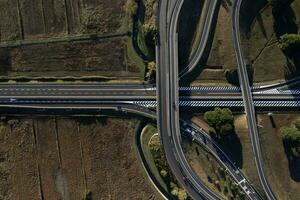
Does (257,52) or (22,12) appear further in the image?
(22,12)

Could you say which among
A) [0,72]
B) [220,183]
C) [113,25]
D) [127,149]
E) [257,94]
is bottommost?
[220,183]

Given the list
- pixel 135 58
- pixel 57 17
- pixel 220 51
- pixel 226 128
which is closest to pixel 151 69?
pixel 135 58

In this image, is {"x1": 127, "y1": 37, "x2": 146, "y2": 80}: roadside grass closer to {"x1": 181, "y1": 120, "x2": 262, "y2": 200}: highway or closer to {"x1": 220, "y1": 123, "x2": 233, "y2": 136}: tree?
{"x1": 181, "y1": 120, "x2": 262, "y2": 200}: highway

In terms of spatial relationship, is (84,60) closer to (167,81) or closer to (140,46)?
(140,46)

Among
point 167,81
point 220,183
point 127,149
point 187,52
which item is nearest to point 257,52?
point 187,52

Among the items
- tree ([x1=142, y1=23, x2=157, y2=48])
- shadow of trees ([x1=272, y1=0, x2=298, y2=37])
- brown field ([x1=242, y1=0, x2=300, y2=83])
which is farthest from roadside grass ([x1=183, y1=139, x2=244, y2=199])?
shadow of trees ([x1=272, y1=0, x2=298, y2=37])

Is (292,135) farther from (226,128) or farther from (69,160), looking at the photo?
(69,160)
